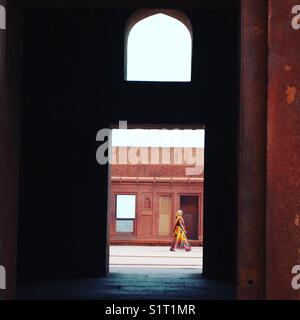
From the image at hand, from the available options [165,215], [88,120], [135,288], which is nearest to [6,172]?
[135,288]

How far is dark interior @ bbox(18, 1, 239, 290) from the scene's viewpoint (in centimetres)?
1055

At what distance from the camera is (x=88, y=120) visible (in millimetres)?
10711

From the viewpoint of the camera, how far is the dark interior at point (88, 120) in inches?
415

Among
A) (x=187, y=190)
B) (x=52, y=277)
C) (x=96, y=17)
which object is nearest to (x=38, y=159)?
(x=52, y=277)

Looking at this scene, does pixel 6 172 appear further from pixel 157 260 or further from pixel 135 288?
pixel 157 260

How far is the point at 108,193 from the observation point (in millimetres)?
10758

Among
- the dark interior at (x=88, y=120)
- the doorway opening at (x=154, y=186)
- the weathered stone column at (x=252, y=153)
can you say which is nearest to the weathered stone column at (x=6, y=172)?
the weathered stone column at (x=252, y=153)

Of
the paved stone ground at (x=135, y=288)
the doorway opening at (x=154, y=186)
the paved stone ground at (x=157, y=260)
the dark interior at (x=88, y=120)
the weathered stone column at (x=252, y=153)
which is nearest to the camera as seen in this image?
the weathered stone column at (x=252, y=153)

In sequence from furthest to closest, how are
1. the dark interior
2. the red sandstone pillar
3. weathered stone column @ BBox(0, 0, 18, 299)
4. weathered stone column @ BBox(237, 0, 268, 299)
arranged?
the dark interior → weathered stone column @ BBox(0, 0, 18, 299) → weathered stone column @ BBox(237, 0, 268, 299) → the red sandstone pillar

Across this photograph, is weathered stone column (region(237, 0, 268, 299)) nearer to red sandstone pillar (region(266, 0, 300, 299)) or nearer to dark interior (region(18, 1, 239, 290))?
red sandstone pillar (region(266, 0, 300, 299))

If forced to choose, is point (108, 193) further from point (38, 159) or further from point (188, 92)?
point (188, 92)

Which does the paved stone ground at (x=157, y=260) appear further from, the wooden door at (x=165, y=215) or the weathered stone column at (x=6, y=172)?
the wooden door at (x=165, y=215)

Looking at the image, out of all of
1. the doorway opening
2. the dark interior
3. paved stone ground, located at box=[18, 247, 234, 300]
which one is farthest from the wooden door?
the dark interior

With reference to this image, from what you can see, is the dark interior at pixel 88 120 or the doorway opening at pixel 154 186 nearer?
the dark interior at pixel 88 120
